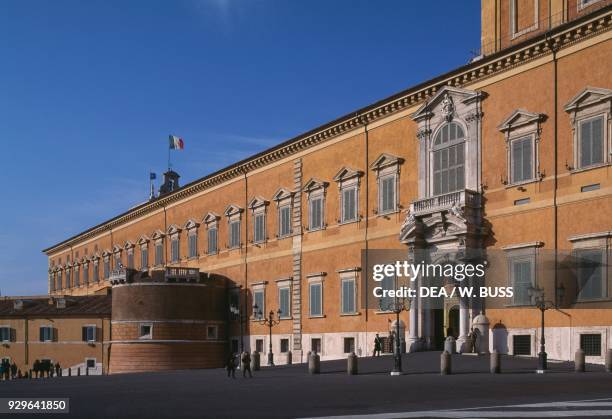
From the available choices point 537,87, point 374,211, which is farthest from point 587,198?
point 374,211

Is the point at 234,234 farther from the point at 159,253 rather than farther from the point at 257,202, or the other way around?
the point at 159,253

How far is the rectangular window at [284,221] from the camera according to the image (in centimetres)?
5188

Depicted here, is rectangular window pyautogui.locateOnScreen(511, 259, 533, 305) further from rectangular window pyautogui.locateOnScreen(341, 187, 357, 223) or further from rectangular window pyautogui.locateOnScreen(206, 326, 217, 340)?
rectangular window pyautogui.locateOnScreen(206, 326, 217, 340)

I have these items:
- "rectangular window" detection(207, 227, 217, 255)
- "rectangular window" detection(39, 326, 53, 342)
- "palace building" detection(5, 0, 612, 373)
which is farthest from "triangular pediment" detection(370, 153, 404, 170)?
"rectangular window" detection(39, 326, 53, 342)

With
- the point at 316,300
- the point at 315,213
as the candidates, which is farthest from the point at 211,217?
the point at 316,300

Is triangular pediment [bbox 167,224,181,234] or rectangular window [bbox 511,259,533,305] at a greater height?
triangular pediment [bbox 167,224,181,234]

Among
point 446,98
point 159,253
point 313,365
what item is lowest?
point 313,365

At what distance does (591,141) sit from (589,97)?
5.32ft

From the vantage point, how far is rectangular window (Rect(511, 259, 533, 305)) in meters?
34.3

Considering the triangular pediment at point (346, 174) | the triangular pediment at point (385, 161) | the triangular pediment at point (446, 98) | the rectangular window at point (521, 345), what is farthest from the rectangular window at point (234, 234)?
the rectangular window at point (521, 345)

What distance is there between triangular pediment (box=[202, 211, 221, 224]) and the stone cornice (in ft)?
6.81

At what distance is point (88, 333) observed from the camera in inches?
2756

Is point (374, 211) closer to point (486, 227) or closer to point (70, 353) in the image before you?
point (486, 227)

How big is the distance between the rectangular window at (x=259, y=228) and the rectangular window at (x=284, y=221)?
2.14 meters
